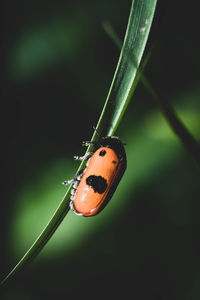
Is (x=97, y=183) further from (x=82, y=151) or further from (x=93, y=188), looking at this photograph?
(x=82, y=151)

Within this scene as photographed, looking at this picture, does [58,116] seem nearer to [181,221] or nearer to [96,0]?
[96,0]

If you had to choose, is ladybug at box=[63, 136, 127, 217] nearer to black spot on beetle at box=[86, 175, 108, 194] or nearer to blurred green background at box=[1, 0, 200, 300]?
black spot on beetle at box=[86, 175, 108, 194]

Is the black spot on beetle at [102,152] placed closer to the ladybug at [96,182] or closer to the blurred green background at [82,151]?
the ladybug at [96,182]

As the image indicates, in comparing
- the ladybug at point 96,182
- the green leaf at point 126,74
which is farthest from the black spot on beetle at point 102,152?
the green leaf at point 126,74

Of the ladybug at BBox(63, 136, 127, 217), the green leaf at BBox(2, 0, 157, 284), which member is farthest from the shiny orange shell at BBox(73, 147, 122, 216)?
the green leaf at BBox(2, 0, 157, 284)

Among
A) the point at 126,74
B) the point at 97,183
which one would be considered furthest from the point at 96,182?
the point at 126,74

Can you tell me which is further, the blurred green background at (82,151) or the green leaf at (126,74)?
the blurred green background at (82,151)

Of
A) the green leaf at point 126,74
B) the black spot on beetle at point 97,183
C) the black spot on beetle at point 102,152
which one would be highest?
the black spot on beetle at point 102,152
